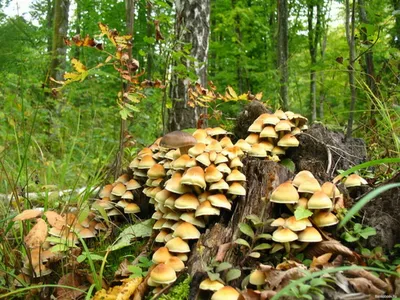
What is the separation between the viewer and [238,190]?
2.81 m

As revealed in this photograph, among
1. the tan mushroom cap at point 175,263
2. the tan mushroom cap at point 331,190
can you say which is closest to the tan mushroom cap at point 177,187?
the tan mushroom cap at point 175,263

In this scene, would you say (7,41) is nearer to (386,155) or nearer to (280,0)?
(386,155)

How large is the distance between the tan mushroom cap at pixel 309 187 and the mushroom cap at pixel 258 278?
68cm

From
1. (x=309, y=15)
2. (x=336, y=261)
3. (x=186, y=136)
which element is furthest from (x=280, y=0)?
(x=336, y=261)

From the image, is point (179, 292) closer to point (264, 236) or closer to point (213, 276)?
point (213, 276)

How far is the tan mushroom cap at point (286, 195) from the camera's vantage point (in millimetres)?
2537

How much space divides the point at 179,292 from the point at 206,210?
1.97 feet

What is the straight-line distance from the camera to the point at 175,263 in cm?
252

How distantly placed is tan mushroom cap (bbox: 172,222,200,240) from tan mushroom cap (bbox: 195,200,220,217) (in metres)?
0.10

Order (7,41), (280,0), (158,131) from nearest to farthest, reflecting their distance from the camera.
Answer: (7,41), (158,131), (280,0)

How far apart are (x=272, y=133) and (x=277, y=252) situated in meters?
1.09

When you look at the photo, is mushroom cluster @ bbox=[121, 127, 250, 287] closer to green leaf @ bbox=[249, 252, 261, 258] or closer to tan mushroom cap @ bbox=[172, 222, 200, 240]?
tan mushroom cap @ bbox=[172, 222, 200, 240]

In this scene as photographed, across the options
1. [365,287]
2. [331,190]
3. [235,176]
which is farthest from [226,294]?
[331,190]

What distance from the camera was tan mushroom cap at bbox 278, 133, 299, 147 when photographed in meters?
3.25
